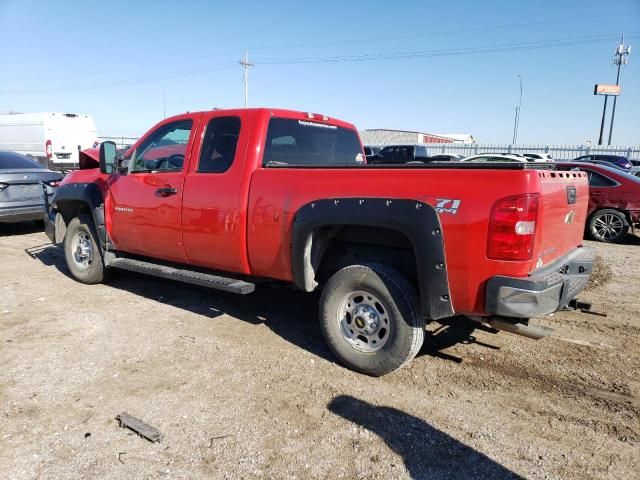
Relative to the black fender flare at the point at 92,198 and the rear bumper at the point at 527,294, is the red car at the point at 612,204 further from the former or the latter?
the black fender flare at the point at 92,198

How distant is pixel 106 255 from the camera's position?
18.3 ft

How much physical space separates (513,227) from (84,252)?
205 inches

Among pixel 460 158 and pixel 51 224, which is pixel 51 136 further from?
pixel 460 158

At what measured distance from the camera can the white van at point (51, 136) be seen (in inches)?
658

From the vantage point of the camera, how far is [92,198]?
5.59 m

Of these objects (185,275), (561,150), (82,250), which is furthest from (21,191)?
(561,150)

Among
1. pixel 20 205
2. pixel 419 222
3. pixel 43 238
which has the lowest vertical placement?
pixel 43 238

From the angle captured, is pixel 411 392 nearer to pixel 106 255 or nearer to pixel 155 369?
pixel 155 369

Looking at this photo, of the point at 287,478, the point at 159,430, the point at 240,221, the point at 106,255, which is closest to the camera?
the point at 287,478

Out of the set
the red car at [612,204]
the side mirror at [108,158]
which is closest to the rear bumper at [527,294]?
the side mirror at [108,158]

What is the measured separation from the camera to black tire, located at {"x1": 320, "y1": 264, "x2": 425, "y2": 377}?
3441mm

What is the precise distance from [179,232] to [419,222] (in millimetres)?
2469

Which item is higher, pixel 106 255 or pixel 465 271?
pixel 465 271

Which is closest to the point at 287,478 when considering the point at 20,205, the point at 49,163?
the point at 20,205
